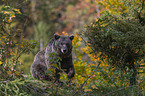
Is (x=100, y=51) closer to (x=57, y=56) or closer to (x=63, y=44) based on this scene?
(x=63, y=44)

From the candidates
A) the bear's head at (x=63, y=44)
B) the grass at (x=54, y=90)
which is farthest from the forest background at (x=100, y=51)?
the bear's head at (x=63, y=44)

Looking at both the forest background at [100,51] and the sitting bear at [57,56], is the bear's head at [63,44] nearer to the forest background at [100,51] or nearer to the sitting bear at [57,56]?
the sitting bear at [57,56]

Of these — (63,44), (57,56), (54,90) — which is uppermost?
(63,44)

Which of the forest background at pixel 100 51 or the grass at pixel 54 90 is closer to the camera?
the grass at pixel 54 90

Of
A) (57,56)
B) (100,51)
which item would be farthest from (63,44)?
(100,51)

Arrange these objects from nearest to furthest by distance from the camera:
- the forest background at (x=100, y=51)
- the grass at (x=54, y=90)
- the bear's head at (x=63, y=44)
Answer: the grass at (x=54, y=90)
the forest background at (x=100, y=51)
the bear's head at (x=63, y=44)

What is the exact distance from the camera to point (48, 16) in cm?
2986

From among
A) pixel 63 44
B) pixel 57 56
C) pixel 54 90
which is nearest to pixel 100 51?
pixel 63 44

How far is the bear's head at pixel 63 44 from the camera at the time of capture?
4913mm

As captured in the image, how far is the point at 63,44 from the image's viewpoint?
4.97 metres

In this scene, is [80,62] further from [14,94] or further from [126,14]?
[14,94]

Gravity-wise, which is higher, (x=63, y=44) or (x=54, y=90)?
(x=63, y=44)

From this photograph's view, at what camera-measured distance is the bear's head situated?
193 inches

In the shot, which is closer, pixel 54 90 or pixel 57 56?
pixel 54 90
